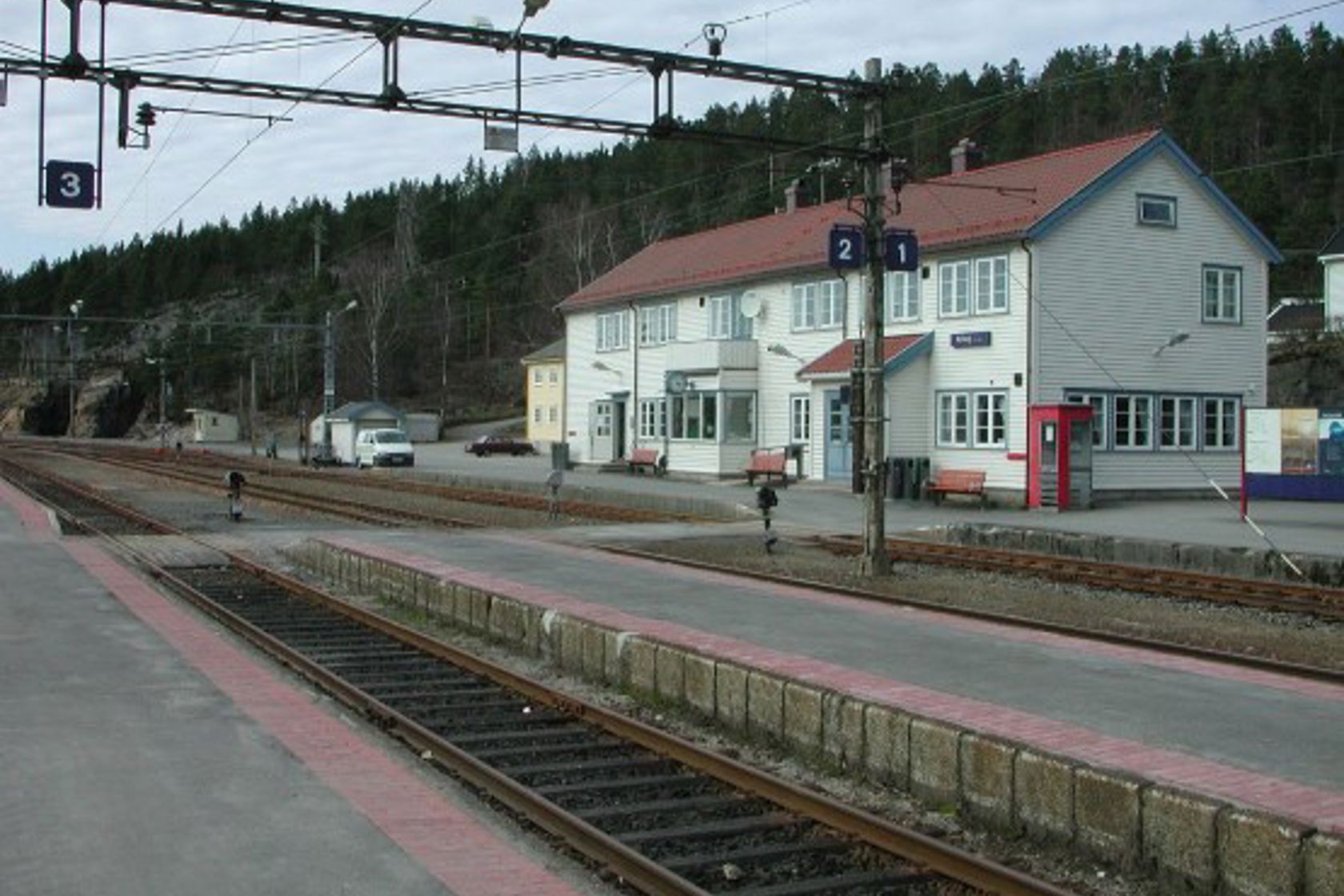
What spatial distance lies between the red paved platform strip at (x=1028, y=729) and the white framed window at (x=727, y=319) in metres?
32.1

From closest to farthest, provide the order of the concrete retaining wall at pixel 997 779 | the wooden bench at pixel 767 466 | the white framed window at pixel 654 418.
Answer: the concrete retaining wall at pixel 997 779 < the wooden bench at pixel 767 466 < the white framed window at pixel 654 418

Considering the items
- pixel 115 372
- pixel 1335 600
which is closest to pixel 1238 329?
pixel 1335 600

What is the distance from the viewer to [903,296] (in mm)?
37344

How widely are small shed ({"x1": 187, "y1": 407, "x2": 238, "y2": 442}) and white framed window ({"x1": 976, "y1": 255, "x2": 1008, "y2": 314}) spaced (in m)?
81.4

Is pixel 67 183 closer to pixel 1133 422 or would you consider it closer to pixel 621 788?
pixel 621 788

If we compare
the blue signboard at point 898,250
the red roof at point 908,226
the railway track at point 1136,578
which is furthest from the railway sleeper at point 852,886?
the red roof at point 908,226

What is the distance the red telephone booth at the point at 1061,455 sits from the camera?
3044cm

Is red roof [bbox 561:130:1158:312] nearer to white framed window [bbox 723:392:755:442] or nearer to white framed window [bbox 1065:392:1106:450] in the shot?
white framed window [bbox 723:392:755:442]

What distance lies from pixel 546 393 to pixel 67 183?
59.5 metres

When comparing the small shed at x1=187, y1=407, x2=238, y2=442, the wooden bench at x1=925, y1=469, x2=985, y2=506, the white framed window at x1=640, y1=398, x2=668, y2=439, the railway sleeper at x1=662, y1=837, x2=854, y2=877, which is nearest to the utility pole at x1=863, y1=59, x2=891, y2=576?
the railway sleeper at x1=662, y1=837, x2=854, y2=877

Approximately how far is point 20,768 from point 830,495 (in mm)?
28959

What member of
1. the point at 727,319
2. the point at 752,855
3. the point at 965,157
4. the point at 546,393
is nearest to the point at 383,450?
the point at 727,319

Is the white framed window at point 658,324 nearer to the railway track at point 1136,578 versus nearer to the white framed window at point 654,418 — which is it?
the white framed window at point 654,418

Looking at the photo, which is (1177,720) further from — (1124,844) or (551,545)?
(551,545)
